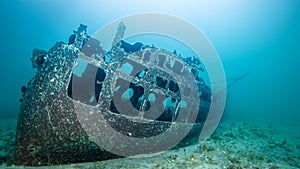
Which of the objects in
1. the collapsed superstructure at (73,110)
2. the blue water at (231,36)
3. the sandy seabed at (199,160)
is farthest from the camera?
the blue water at (231,36)

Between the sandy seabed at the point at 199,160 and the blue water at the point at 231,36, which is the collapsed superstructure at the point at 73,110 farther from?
the blue water at the point at 231,36

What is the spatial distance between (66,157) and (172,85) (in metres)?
4.21

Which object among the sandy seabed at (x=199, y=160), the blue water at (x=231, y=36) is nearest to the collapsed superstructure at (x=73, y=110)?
the sandy seabed at (x=199, y=160)

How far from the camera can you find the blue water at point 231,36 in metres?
58.2

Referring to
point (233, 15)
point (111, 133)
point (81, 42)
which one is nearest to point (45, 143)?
point (111, 133)

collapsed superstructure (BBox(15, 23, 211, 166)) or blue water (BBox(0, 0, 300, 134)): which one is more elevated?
blue water (BBox(0, 0, 300, 134))

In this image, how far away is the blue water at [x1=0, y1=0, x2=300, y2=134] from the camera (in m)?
58.2

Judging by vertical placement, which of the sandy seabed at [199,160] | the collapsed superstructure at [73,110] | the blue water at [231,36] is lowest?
the sandy seabed at [199,160]

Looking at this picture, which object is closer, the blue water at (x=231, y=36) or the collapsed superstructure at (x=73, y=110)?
the collapsed superstructure at (x=73, y=110)

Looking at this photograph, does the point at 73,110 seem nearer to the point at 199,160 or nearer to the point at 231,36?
the point at 199,160

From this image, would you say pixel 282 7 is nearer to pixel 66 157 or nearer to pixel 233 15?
pixel 233 15

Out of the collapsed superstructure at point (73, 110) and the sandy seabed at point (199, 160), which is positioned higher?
the collapsed superstructure at point (73, 110)

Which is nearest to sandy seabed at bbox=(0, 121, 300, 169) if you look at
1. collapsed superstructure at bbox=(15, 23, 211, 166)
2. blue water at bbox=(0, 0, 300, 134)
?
collapsed superstructure at bbox=(15, 23, 211, 166)

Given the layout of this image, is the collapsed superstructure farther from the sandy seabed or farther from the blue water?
the blue water
